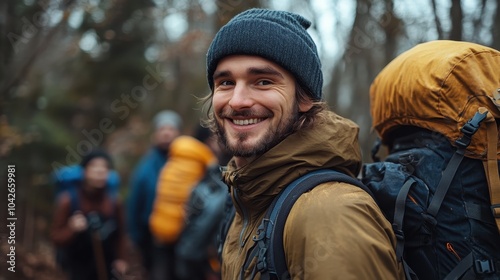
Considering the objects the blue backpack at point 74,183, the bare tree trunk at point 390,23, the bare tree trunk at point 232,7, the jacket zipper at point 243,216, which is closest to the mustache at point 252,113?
the jacket zipper at point 243,216

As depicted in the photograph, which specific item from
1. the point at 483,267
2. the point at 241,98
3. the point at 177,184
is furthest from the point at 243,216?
the point at 177,184

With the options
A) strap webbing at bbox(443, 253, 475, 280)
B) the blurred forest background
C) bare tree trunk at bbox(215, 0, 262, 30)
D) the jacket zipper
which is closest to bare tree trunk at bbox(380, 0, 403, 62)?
the blurred forest background

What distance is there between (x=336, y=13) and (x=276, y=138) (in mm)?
4651

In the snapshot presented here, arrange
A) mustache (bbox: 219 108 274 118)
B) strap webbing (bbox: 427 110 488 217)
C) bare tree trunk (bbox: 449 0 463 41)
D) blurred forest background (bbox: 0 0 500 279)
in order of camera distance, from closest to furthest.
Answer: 1. strap webbing (bbox: 427 110 488 217)
2. mustache (bbox: 219 108 274 118)
3. bare tree trunk (bbox: 449 0 463 41)
4. blurred forest background (bbox: 0 0 500 279)

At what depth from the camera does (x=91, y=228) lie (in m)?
6.22

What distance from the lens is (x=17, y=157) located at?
891 cm

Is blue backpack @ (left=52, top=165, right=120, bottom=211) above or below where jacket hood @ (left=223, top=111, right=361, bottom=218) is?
below

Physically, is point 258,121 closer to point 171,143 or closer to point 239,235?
point 239,235

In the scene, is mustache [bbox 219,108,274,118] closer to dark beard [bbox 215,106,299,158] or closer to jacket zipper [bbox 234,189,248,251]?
dark beard [bbox 215,106,299,158]

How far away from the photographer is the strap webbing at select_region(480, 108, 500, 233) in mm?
2021

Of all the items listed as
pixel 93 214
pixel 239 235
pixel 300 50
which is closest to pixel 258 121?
pixel 300 50

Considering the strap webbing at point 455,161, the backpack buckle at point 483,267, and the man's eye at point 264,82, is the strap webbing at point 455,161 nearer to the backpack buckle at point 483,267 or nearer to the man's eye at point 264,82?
the backpack buckle at point 483,267

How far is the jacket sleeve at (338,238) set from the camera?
1.76 metres

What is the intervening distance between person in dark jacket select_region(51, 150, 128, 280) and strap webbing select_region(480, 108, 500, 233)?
16.7ft
